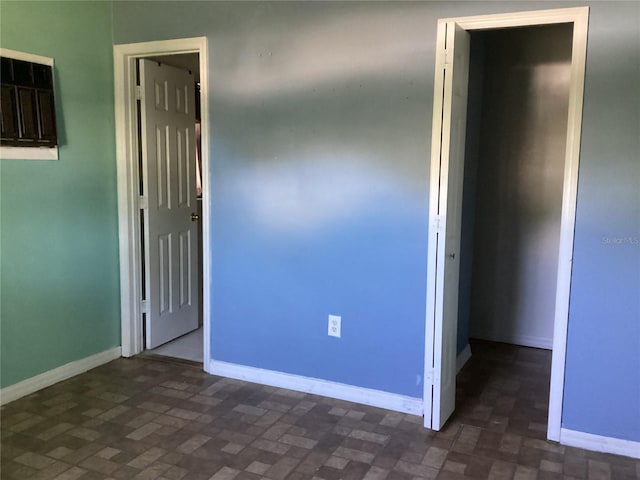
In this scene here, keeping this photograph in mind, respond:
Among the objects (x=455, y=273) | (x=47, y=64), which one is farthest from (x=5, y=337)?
(x=455, y=273)

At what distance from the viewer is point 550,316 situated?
164 inches

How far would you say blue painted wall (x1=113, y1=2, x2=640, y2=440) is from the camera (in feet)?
8.21

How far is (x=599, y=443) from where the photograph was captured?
2643mm

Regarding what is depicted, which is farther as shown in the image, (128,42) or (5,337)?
(128,42)

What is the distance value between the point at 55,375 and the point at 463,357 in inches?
104

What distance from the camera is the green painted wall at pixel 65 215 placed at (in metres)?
3.04

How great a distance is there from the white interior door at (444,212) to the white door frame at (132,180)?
1.44 meters

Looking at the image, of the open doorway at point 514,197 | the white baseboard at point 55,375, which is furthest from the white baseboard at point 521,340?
the white baseboard at point 55,375

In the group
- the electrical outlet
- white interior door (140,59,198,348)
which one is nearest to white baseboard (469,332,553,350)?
the electrical outlet

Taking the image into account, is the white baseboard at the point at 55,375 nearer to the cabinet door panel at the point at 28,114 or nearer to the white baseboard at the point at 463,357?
the cabinet door panel at the point at 28,114

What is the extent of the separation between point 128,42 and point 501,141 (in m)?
2.74

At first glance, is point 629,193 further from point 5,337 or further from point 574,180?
point 5,337

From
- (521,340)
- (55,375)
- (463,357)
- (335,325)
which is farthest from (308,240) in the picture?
(521,340)

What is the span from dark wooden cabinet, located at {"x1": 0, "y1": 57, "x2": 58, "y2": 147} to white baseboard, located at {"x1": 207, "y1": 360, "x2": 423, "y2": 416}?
1.71 m
